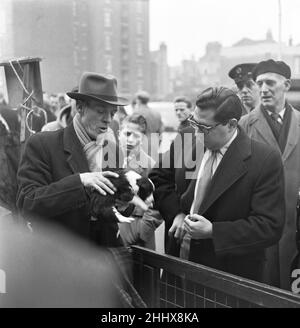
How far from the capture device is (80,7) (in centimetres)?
287

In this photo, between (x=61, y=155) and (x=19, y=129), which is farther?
(x=19, y=129)

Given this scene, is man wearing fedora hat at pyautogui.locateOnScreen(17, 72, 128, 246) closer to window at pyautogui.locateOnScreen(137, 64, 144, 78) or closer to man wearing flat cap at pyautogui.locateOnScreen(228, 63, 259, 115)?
man wearing flat cap at pyautogui.locateOnScreen(228, 63, 259, 115)

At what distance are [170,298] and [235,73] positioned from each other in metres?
1.31

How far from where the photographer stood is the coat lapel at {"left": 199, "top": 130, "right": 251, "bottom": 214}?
1.98 meters

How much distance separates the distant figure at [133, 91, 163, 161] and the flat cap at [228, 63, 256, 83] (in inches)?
46.6

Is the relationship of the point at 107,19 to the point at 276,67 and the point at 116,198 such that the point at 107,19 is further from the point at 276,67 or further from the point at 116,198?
the point at 116,198

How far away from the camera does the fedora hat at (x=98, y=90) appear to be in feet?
6.99

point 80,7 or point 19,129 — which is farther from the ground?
point 80,7

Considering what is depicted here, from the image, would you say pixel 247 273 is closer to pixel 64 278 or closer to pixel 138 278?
pixel 138 278

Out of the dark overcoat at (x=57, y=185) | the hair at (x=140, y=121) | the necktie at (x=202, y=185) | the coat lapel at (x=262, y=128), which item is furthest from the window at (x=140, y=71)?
the necktie at (x=202, y=185)

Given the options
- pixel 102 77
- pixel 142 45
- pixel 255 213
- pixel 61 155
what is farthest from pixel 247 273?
pixel 142 45

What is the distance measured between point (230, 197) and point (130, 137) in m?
1.62

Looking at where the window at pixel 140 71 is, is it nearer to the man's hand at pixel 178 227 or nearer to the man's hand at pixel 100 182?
the man's hand at pixel 178 227

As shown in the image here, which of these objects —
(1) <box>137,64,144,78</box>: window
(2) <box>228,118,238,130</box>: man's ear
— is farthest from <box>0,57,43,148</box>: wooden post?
(2) <box>228,118,238,130</box>: man's ear
